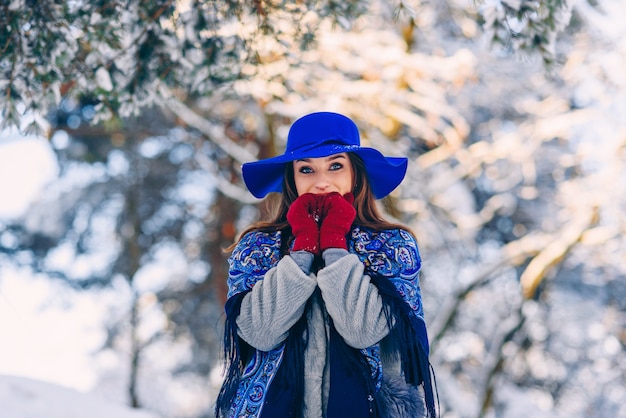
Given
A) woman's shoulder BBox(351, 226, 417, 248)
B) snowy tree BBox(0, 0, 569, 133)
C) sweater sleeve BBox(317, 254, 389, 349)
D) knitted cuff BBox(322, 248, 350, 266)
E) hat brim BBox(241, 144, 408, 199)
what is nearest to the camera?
sweater sleeve BBox(317, 254, 389, 349)

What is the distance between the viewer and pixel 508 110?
971 cm

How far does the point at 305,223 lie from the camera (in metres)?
2.17

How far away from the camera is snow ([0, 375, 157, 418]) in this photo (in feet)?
11.1

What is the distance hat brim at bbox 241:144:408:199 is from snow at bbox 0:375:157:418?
182 centimetres

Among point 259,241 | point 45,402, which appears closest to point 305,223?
point 259,241

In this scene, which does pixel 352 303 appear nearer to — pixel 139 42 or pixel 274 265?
pixel 274 265

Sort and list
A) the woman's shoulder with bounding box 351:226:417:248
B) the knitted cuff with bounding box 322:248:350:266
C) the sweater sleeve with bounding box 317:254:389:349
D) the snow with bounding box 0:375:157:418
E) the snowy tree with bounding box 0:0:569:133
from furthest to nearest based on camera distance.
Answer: the snow with bounding box 0:375:157:418
the snowy tree with bounding box 0:0:569:133
the woman's shoulder with bounding box 351:226:417:248
the knitted cuff with bounding box 322:248:350:266
the sweater sleeve with bounding box 317:254:389:349

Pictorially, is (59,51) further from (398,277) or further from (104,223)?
(104,223)

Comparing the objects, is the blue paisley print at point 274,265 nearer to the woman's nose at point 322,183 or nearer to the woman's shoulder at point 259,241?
the woman's shoulder at point 259,241

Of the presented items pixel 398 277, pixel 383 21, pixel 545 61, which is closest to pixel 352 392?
pixel 398 277

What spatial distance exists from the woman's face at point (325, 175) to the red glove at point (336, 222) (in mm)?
142

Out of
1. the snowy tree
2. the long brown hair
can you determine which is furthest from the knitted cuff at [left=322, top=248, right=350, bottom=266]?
the snowy tree

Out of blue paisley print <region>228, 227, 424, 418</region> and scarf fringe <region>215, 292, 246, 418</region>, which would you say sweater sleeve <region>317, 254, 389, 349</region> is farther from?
scarf fringe <region>215, 292, 246, 418</region>

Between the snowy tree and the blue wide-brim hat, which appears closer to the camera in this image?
the blue wide-brim hat
